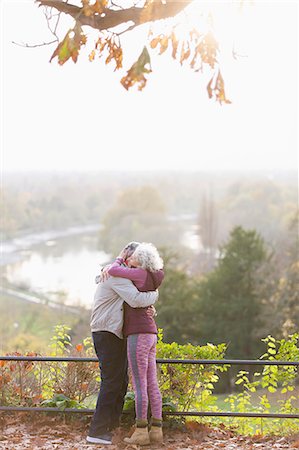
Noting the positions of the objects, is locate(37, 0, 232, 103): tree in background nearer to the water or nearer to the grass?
the grass

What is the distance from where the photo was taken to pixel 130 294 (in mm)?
6535

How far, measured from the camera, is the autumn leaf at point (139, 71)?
507cm

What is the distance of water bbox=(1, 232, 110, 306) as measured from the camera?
229 ft

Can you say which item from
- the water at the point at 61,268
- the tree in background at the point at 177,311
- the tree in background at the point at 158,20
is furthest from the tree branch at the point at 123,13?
the water at the point at 61,268

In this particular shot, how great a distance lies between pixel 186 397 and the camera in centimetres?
745

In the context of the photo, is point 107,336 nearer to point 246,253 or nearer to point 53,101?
point 246,253

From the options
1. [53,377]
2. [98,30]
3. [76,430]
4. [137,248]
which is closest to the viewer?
[98,30]

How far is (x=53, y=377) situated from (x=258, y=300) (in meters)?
30.5

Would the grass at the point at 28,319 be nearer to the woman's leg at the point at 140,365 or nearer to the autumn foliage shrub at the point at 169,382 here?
the autumn foliage shrub at the point at 169,382

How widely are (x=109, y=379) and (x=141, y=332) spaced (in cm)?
51

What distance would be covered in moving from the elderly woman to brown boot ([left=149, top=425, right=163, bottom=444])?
74 millimetres

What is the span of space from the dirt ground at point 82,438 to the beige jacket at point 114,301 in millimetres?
1001

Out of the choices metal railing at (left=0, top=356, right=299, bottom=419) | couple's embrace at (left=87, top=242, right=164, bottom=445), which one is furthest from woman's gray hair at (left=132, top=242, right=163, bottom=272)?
metal railing at (left=0, top=356, right=299, bottom=419)

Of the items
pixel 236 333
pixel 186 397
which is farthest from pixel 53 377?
pixel 236 333
